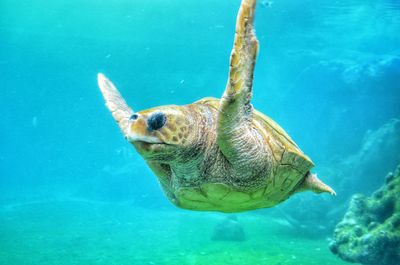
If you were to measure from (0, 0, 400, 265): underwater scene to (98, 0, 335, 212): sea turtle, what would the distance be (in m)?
0.02

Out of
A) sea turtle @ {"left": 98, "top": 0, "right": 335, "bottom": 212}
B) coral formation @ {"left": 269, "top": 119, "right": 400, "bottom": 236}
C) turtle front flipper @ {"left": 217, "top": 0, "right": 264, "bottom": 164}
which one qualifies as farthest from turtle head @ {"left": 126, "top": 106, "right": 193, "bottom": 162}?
coral formation @ {"left": 269, "top": 119, "right": 400, "bottom": 236}

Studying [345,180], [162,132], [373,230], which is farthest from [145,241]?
[162,132]

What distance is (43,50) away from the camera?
33938 mm

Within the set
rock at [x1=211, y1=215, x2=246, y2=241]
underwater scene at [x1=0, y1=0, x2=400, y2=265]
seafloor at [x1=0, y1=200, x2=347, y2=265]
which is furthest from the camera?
rock at [x1=211, y1=215, x2=246, y2=241]

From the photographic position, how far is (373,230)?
7.11 metres

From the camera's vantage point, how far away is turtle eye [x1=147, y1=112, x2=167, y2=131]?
2.42 metres

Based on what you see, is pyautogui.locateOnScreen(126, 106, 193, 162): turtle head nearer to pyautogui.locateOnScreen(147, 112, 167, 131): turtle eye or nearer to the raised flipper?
pyautogui.locateOnScreen(147, 112, 167, 131): turtle eye

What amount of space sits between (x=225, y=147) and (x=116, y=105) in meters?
1.75

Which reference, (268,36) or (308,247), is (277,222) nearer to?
(308,247)

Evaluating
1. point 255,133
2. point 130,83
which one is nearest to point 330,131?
point 255,133

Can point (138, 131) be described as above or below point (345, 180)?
below

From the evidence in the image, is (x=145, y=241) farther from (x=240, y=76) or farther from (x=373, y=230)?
(x=240, y=76)

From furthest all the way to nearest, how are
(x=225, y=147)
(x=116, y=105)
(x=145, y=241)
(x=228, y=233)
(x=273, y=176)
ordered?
(x=145, y=241)
(x=228, y=233)
(x=116, y=105)
(x=273, y=176)
(x=225, y=147)

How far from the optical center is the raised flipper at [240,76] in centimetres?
240
